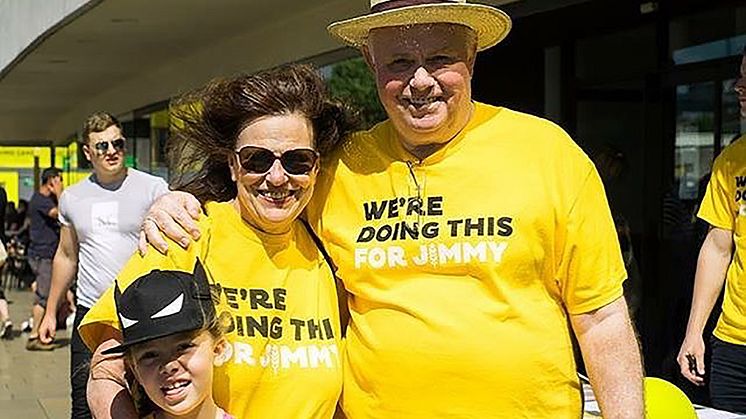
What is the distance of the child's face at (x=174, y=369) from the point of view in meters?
2.14

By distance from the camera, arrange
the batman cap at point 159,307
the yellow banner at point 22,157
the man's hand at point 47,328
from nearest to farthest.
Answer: the batman cap at point 159,307 < the man's hand at point 47,328 < the yellow banner at point 22,157

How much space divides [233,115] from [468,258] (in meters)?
0.61

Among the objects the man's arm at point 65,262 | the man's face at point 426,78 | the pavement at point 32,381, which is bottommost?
the pavement at point 32,381

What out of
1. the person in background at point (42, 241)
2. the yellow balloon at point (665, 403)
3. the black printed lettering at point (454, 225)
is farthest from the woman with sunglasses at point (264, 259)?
the person in background at point (42, 241)

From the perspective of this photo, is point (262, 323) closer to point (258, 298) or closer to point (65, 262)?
point (258, 298)

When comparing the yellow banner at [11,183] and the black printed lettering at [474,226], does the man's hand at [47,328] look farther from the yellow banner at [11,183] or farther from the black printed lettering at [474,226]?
the yellow banner at [11,183]

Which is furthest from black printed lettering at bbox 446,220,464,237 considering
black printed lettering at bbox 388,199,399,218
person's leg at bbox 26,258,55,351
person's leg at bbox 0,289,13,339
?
person's leg at bbox 0,289,13,339

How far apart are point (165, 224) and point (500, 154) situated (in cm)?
74

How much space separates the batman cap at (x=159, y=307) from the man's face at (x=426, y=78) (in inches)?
23.3

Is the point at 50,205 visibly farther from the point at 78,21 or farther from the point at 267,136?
the point at 267,136

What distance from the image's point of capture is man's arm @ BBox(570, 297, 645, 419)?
87.7 inches

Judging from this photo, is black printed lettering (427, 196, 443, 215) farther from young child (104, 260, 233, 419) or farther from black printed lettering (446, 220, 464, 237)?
young child (104, 260, 233, 419)

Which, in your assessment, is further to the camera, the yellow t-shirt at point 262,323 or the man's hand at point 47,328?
the man's hand at point 47,328

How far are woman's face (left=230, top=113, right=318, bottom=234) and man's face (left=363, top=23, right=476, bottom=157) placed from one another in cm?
22
